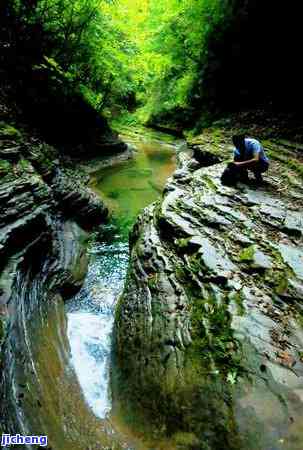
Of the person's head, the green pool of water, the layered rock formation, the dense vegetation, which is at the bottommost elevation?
the green pool of water

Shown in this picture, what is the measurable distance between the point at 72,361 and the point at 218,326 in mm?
2823

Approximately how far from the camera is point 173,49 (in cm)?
2405

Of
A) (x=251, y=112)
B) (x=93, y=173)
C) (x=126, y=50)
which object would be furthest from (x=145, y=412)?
(x=126, y=50)

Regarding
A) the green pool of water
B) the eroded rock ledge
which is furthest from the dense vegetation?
the eroded rock ledge

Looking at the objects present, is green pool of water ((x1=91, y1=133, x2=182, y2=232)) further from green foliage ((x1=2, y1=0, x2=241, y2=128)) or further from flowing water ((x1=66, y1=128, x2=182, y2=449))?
green foliage ((x1=2, y1=0, x2=241, y2=128))

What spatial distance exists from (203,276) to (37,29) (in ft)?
43.2

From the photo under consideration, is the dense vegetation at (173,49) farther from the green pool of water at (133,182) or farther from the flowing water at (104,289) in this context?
the flowing water at (104,289)

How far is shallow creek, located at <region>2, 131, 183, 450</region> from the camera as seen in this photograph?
454 centimetres

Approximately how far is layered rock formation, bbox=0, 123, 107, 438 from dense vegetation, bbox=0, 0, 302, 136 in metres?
4.99

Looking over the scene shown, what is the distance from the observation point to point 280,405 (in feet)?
12.6

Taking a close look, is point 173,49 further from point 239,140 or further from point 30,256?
point 30,256

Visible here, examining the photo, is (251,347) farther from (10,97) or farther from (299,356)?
(10,97)

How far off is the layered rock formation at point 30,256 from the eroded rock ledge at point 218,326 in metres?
1.46

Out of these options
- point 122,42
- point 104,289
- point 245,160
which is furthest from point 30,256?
point 122,42
